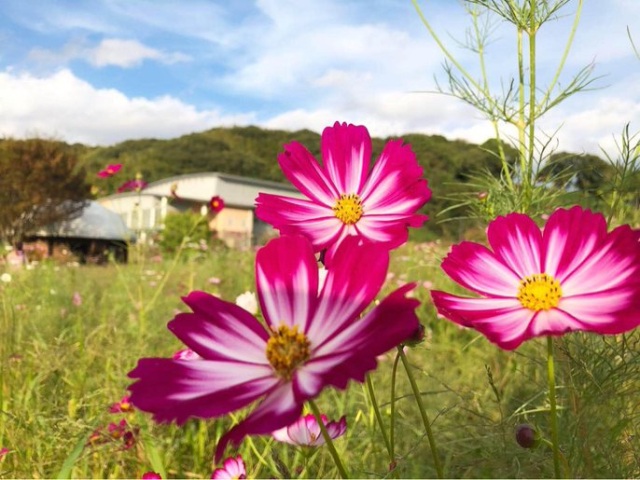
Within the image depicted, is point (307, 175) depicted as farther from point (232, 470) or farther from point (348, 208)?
point (232, 470)

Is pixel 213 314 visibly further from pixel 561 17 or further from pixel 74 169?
pixel 74 169

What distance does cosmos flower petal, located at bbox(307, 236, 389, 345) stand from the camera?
43 cm

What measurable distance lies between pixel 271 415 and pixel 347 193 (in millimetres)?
377

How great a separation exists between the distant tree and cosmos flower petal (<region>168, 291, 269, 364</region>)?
1774 centimetres

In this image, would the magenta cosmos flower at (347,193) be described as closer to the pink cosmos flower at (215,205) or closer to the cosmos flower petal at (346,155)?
the cosmos flower petal at (346,155)

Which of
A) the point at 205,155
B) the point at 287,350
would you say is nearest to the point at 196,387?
the point at 287,350

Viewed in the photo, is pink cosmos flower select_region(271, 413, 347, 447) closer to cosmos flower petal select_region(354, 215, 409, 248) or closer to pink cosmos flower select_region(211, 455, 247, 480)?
pink cosmos flower select_region(211, 455, 247, 480)

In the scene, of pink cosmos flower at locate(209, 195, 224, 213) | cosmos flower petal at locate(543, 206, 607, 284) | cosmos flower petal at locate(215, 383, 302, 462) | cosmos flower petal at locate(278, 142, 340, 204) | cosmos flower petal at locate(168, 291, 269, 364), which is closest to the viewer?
cosmos flower petal at locate(215, 383, 302, 462)

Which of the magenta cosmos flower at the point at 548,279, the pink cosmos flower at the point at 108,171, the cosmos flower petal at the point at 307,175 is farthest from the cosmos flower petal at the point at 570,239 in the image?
the pink cosmos flower at the point at 108,171

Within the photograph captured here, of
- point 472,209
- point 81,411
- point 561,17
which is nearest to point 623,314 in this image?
point 561,17

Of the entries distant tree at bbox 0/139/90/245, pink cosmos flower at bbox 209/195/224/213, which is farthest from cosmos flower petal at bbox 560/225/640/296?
distant tree at bbox 0/139/90/245

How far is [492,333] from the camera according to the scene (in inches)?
18.5

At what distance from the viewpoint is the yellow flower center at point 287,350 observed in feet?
1.37

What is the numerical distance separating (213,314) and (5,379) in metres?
1.77
